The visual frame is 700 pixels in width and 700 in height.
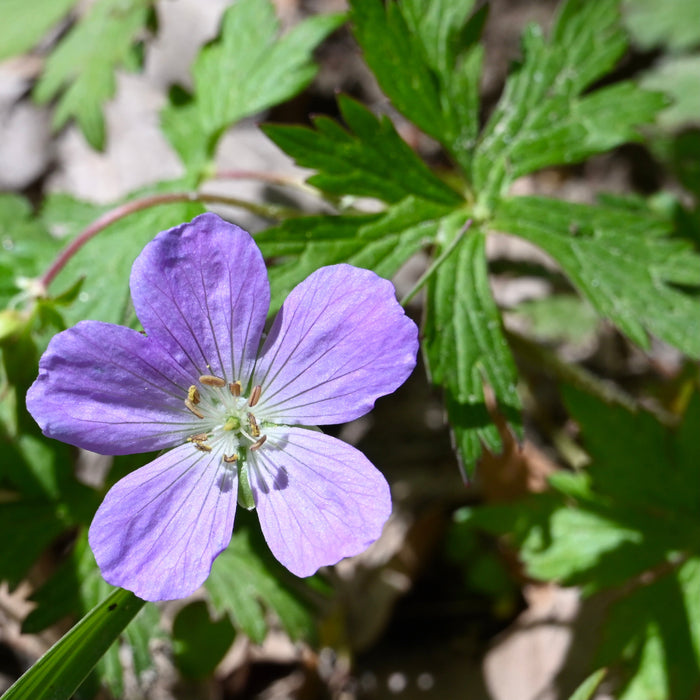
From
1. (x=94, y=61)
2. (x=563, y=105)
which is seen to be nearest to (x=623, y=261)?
(x=563, y=105)

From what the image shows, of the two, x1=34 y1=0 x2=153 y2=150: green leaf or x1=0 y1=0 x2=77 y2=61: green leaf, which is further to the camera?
x1=0 y1=0 x2=77 y2=61: green leaf

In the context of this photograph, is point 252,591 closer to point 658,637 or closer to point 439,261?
point 439,261

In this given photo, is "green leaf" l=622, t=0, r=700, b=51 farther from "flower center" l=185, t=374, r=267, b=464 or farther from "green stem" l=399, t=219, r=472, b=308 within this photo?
"flower center" l=185, t=374, r=267, b=464

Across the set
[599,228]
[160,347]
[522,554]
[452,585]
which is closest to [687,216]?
[599,228]

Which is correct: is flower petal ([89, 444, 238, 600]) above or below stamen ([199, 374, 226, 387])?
below

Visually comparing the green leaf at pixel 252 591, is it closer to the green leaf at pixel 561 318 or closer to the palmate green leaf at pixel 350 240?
the palmate green leaf at pixel 350 240

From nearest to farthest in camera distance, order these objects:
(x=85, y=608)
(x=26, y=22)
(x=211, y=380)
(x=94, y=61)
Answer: (x=211, y=380) → (x=85, y=608) → (x=94, y=61) → (x=26, y=22)

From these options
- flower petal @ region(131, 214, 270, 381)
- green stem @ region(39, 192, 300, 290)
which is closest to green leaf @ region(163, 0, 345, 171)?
green stem @ region(39, 192, 300, 290)
